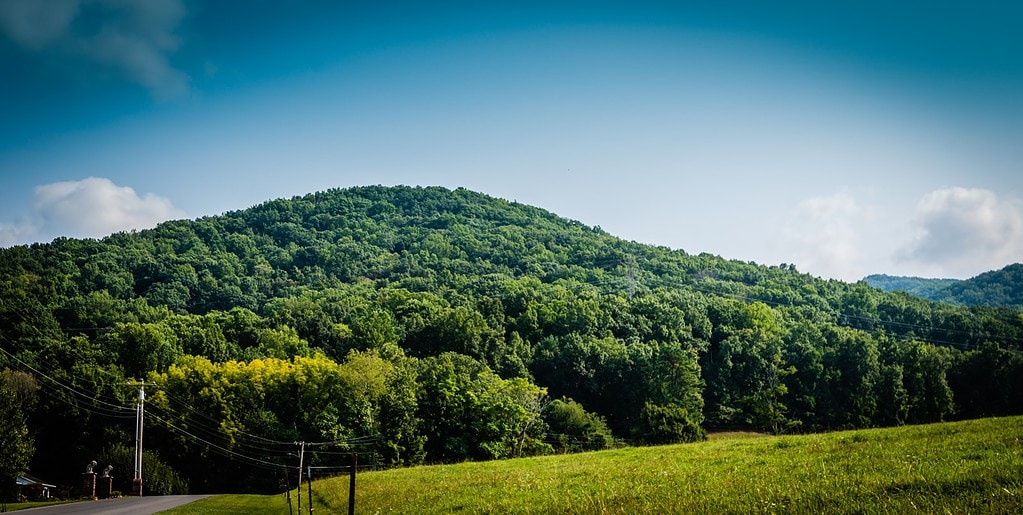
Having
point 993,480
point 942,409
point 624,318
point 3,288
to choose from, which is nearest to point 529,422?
point 624,318

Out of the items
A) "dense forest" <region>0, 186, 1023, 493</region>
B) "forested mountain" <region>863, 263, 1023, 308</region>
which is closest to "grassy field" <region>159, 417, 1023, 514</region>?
"dense forest" <region>0, 186, 1023, 493</region>

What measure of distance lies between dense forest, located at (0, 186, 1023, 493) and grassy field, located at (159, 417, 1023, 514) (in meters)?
9.10

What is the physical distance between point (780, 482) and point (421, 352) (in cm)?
8792

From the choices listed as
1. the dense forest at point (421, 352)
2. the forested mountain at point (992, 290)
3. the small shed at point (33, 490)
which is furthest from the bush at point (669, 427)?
the forested mountain at point (992, 290)

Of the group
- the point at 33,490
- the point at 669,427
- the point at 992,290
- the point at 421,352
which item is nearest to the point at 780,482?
the point at 669,427

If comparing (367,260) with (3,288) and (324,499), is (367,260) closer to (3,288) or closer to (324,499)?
(3,288)

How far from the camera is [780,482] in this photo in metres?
12.7

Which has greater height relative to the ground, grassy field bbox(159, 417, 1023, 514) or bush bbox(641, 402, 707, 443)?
grassy field bbox(159, 417, 1023, 514)

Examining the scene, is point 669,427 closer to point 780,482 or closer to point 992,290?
point 780,482

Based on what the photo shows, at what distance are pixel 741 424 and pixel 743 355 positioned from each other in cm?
1263

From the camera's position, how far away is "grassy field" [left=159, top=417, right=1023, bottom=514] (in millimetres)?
9711

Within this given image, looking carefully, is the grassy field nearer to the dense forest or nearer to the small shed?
the dense forest

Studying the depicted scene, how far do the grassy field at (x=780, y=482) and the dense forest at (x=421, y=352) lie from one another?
9.10 metres

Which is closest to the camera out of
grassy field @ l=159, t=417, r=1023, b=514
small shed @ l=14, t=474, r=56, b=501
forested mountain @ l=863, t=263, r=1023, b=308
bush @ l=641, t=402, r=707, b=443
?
grassy field @ l=159, t=417, r=1023, b=514
